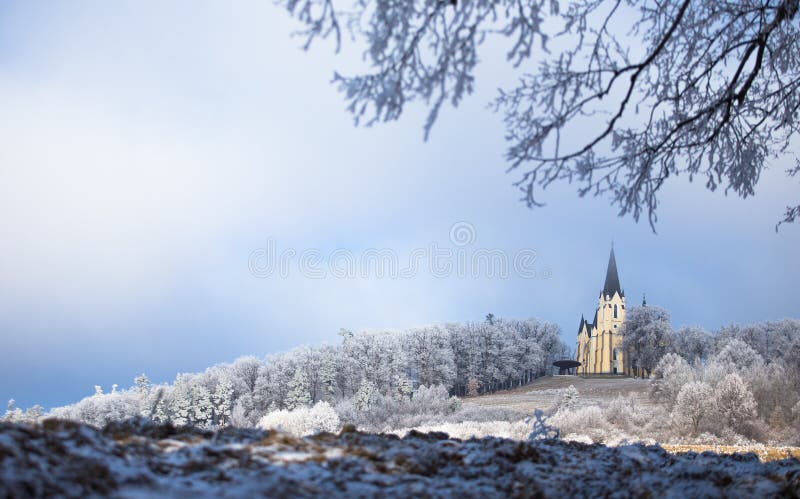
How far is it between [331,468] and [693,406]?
1605 cm

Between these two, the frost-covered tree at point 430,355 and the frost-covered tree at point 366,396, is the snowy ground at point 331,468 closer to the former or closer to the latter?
the frost-covered tree at point 366,396

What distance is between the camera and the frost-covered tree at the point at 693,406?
15805 millimetres

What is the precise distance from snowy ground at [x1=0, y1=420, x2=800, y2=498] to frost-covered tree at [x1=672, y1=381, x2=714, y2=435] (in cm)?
1335

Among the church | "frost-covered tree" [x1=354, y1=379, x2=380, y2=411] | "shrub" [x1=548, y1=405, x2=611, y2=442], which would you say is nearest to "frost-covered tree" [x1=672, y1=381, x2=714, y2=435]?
"shrub" [x1=548, y1=405, x2=611, y2=442]

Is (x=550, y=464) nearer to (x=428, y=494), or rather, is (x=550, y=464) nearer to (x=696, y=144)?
(x=428, y=494)

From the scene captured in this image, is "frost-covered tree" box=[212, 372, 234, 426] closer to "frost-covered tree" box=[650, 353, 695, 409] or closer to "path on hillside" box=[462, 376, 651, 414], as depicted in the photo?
"path on hillside" box=[462, 376, 651, 414]

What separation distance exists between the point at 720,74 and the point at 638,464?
16.9ft

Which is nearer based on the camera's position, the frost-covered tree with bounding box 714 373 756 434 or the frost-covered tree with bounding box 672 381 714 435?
the frost-covered tree with bounding box 714 373 756 434

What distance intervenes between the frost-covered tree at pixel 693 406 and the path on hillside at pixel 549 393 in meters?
5.41

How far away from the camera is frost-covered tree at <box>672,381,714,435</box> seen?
15805mm

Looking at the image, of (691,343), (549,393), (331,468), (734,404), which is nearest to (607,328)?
(691,343)

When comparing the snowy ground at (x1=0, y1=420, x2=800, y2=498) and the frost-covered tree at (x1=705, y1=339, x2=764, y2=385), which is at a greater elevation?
the frost-covered tree at (x1=705, y1=339, x2=764, y2=385)

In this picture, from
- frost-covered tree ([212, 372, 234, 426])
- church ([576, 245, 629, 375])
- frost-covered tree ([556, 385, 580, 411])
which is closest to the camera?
frost-covered tree ([556, 385, 580, 411])

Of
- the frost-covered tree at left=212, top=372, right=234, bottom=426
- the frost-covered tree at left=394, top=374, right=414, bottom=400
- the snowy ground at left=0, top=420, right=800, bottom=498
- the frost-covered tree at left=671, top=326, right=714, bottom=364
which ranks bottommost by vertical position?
the frost-covered tree at left=212, top=372, right=234, bottom=426
